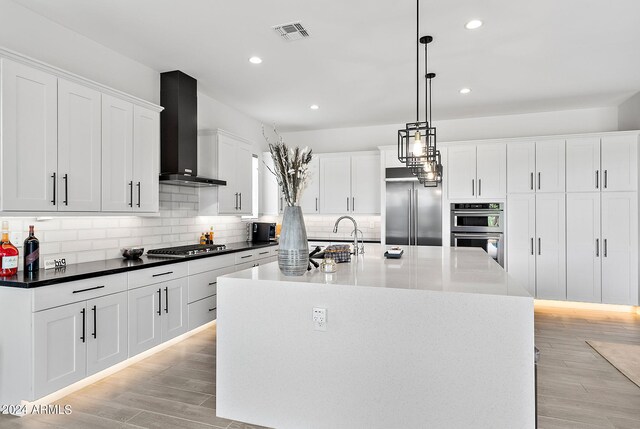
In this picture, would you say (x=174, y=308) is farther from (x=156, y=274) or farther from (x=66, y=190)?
(x=66, y=190)

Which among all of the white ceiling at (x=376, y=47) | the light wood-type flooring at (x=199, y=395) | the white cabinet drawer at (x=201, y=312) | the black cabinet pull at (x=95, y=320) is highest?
the white ceiling at (x=376, y=47)

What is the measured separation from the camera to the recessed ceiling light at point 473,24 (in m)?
3.02

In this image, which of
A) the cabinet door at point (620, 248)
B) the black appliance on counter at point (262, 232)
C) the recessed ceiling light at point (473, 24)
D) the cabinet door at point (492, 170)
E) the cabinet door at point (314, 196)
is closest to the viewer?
the recessed ceiling light at point (473, 24)

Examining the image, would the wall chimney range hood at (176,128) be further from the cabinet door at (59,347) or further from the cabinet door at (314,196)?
the cabinet door at (314,196)

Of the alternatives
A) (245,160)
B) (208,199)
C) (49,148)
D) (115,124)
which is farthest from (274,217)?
(49,148)

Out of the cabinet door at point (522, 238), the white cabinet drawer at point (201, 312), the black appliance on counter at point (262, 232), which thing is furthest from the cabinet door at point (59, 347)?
the cabinet door at point (522, 238)

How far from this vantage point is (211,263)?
4.21 metres

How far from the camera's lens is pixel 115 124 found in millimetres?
3328

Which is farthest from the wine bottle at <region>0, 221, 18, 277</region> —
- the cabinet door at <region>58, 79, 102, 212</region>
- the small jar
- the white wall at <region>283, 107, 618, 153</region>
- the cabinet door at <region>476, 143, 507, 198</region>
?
the cabinet door at <region>476, 143, 507, 198</region>

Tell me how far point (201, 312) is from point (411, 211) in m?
3.31

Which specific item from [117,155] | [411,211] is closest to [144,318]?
[117,155]

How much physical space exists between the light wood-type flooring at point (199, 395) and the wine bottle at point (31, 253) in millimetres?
983

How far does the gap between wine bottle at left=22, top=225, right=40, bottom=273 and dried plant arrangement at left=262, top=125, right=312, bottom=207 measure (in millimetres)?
1897

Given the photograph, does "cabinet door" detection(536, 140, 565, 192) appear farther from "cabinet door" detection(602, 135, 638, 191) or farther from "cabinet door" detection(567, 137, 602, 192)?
"cabinet door" detection(602, 135, 638, 191)
